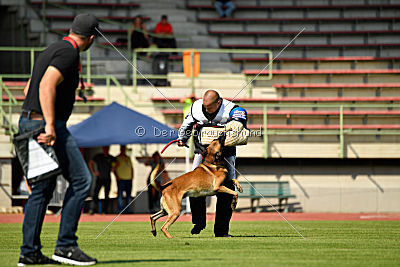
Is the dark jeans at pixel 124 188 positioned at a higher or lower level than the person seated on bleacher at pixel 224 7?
lower

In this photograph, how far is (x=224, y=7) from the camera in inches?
933

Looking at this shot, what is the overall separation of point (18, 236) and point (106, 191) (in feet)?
25.9

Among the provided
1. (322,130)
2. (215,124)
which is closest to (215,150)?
(215,124)

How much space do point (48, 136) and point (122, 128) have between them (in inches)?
428

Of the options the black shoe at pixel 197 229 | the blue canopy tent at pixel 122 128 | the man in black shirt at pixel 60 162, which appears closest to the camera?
the man in black shirt at pixel 60 162

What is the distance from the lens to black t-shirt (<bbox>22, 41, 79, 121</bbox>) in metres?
5.42

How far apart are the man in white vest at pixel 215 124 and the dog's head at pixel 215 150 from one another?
0.28 m

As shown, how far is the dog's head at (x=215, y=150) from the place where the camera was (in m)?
8.22

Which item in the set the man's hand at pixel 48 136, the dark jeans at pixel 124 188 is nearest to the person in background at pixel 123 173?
the dark jeans at pixel 124 188

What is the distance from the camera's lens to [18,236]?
371 inches

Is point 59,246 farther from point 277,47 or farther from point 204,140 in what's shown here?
point 277,47

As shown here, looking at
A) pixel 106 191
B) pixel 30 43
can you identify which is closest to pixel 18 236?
pixel 106 191

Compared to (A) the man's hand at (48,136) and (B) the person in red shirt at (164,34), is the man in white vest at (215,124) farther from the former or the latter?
(B) the person in red shirt at (164,34)

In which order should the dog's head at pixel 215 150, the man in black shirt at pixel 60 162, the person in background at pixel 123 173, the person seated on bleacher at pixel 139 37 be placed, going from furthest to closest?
the person seated on bleacher at pixel 139 37
the person in background at pixel 123 173
the dog's head at pixel 215 150
the man in black shirt at pixel 60 162
